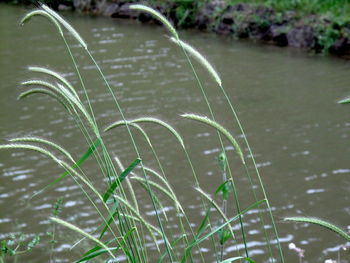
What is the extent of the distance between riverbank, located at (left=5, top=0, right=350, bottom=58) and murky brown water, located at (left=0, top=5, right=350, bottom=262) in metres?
0.38

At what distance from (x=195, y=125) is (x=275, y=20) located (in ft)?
17.4

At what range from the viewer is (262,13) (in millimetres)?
12750

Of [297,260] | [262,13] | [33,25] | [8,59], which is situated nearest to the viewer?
[297,260]

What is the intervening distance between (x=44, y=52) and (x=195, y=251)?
25.2ft

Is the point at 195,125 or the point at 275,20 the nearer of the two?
the point at 195,125

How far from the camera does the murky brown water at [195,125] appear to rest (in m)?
5.45

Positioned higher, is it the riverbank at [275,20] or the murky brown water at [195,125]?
the riverbank at [275,20]

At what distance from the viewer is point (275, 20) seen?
12469 mm

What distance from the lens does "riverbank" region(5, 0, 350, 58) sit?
447 inches

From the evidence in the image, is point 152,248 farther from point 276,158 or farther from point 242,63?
point 242,63

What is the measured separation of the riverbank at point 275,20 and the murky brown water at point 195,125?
38cm

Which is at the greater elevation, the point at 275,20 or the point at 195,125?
the point at 275,20

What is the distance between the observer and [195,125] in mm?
7770

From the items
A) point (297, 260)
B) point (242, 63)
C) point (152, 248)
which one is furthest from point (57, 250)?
point (242, 63)
